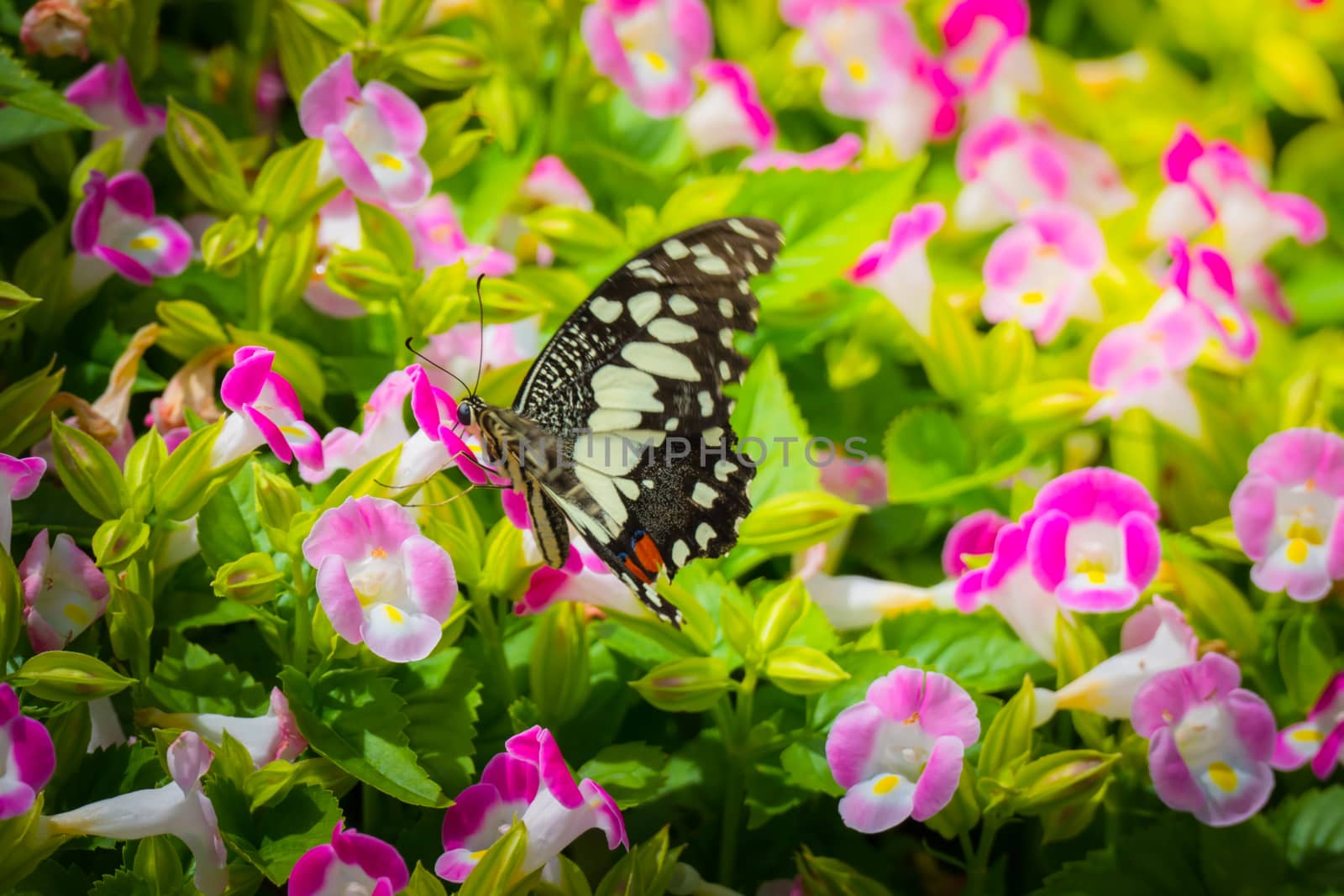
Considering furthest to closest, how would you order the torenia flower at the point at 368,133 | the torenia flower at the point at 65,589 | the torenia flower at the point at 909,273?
the torenia flower at the point at 909,273 → the torenia flower at the point at 368,133 → the torenia flower at the point at 65,589

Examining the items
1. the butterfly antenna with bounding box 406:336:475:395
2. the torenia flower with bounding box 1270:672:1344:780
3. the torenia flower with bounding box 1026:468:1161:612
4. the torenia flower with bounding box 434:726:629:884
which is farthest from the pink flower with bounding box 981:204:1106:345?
the torenia flower with bounding box 434:726:629:884

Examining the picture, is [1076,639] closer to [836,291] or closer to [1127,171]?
[836,291]

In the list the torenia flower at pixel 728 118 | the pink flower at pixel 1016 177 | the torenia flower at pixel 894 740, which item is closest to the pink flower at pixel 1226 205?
the pink flower at pixel 1016 177

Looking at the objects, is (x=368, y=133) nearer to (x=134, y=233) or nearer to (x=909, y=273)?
(x=134, y=233)

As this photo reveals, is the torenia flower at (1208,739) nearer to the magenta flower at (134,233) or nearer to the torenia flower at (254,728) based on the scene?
the torenia flower at (254,728)

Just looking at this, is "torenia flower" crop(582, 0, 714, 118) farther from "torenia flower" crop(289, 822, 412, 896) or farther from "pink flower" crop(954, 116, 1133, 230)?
"torenia flower" crop(289, 822, 412, 896)

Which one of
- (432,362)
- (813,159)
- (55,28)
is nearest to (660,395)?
(432,362)
